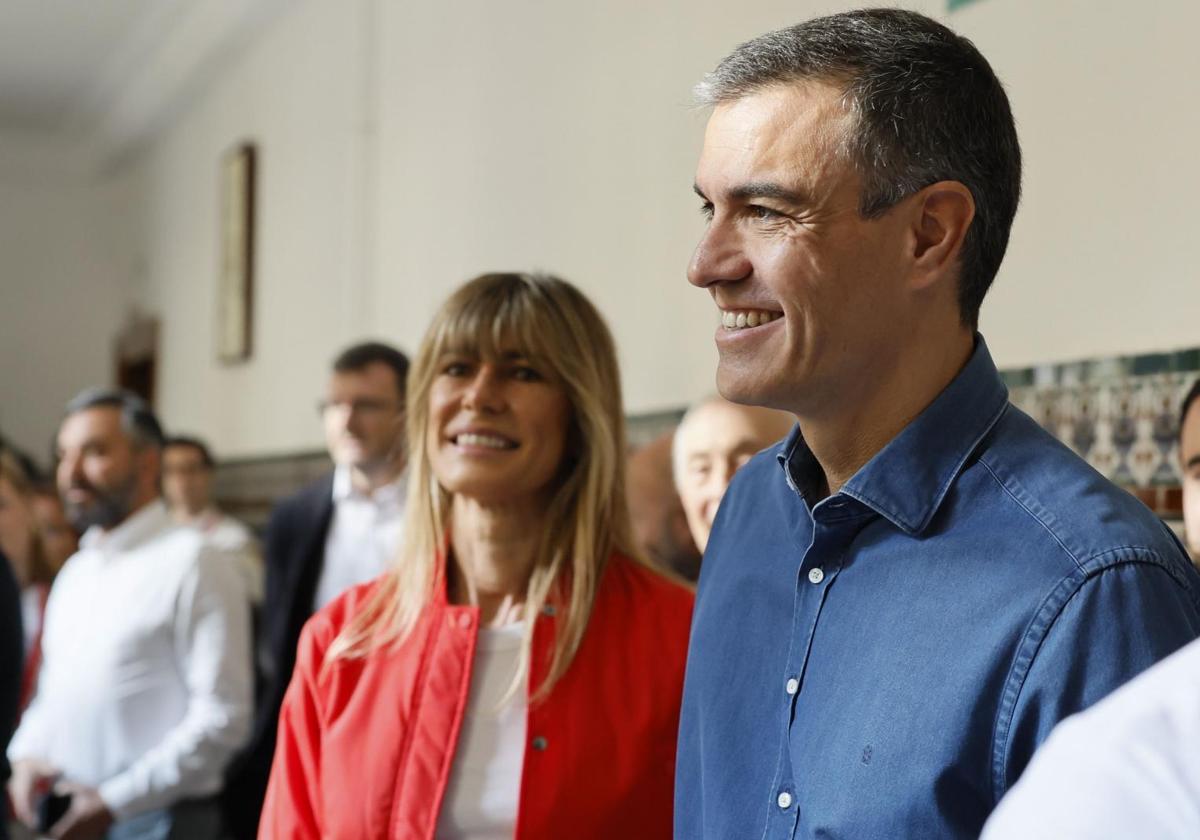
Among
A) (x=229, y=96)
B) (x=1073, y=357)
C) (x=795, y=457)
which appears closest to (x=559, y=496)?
(x=795, y=457)

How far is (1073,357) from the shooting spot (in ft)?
9.00

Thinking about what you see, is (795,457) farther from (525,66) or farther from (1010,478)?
(525,66)

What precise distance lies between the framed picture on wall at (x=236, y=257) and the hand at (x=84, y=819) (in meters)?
5.26

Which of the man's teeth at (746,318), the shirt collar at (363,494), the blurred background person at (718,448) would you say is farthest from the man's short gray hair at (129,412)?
the man's teeth at (746,318)

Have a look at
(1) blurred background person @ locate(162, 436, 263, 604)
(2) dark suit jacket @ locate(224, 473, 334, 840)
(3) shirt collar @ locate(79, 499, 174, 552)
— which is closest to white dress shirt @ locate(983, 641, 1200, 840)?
(2) dark suit jacket @ locate(224, 473, 334, 840)

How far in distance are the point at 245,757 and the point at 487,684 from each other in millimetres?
1983

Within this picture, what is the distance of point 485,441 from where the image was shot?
2.29m

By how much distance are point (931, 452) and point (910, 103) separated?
A: 35 cm

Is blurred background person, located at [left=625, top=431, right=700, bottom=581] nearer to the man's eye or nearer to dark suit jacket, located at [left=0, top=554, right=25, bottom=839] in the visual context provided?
dark suit jacket, located at [left=0, top=554, right=25, bottom=839]

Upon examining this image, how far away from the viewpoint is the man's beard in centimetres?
400

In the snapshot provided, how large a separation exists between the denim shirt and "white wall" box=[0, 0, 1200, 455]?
108 centimetres

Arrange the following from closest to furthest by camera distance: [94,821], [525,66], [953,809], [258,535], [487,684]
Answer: [953,809], [487,684], [94,821], [525,66], [258,535]

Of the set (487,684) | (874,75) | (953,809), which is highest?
(874,75)

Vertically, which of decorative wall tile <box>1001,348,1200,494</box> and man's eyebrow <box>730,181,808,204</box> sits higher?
man's eyebrow <box>730,181,808,204</box>
